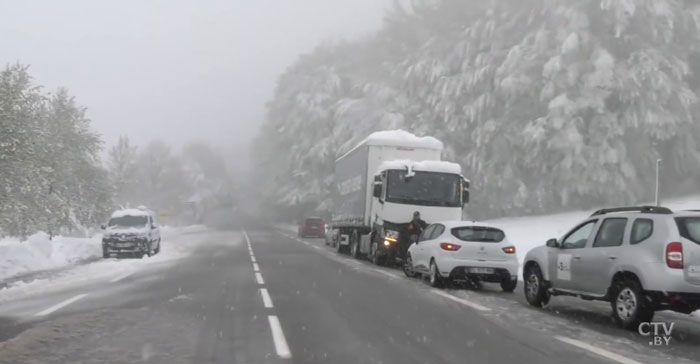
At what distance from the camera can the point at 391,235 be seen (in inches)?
804

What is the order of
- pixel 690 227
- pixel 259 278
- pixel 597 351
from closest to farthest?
1. pixel 597 351
2. pixel 690 227
3. pixel 259 278

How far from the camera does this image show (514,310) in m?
11.3

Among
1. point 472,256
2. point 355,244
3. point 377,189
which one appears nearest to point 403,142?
point 377,189

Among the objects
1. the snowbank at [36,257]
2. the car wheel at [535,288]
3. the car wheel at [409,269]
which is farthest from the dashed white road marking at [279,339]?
Result: the snowbank at [36,257]

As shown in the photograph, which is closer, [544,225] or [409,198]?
[409,198]

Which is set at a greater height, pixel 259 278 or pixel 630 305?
pixel 630 305

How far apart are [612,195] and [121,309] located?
76.6 ft

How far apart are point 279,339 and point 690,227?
5.74 meters

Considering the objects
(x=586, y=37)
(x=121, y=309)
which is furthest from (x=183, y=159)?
(x=121, y=309)

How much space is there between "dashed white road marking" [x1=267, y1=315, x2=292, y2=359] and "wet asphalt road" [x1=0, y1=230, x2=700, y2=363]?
0.01 meters

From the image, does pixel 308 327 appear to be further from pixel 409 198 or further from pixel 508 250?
pixel 409 198

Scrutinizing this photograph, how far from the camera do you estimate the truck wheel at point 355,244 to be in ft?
80.0

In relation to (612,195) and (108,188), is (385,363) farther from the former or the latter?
(108,188)

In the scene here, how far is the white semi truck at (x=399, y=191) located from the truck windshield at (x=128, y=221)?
9269 millimetres
